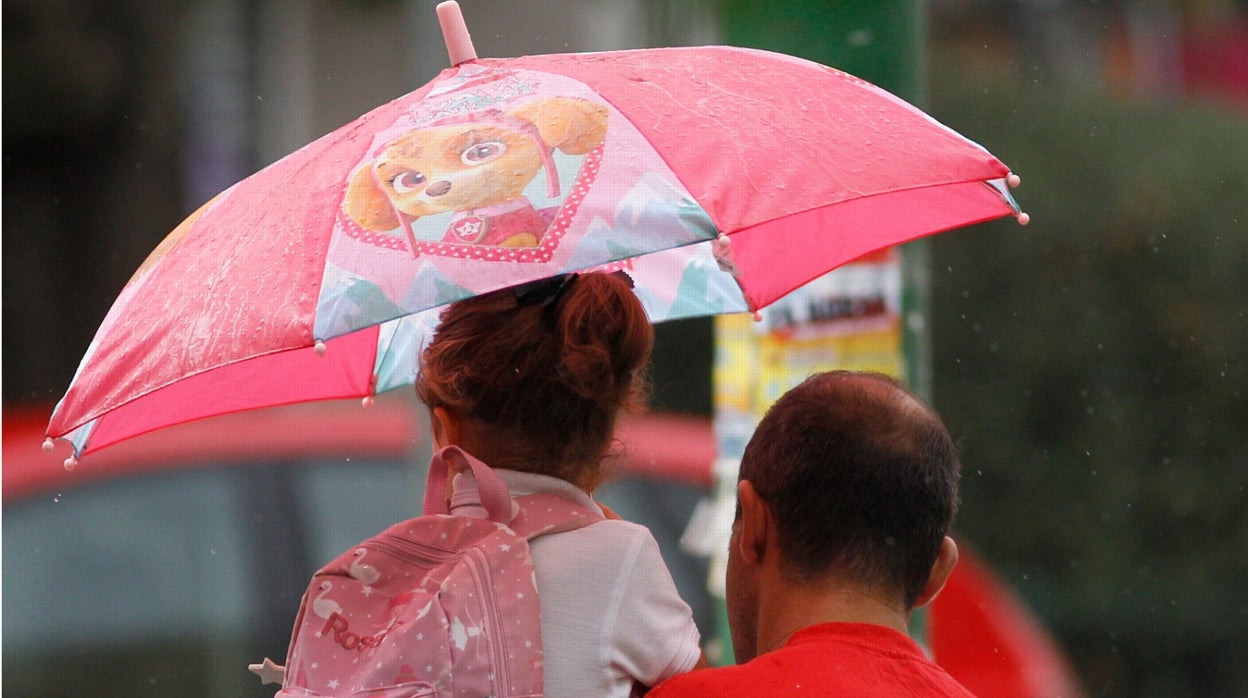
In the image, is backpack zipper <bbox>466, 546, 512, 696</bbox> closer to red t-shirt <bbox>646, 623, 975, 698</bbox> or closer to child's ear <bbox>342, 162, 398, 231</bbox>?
red t-shirt <bbox>646, 623, 975, 698</bbox>

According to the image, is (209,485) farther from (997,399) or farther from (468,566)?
(468,566)

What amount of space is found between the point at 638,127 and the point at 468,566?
0.61m

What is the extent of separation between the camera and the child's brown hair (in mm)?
1948

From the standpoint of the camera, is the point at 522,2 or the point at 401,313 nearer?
the point at 401,313

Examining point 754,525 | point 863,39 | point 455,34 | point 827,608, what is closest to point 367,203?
point 455,34

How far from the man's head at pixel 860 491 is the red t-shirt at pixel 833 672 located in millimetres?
66

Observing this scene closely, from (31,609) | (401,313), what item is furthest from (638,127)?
(31,609)

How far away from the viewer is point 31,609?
597 cm

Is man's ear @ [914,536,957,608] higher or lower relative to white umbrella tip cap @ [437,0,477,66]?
lower

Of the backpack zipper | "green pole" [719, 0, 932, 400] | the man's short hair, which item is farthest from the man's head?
"green pole" [719, 0, 932, 400]

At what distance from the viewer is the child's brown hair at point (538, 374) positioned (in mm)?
1948

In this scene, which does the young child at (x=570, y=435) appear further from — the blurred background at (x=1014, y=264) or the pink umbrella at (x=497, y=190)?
the blurred background at (x=1014, y=264)

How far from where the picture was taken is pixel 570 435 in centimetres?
197

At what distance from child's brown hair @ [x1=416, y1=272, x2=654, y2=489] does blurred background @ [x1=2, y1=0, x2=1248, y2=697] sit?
4.31m
